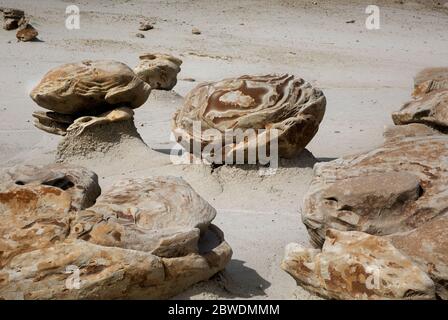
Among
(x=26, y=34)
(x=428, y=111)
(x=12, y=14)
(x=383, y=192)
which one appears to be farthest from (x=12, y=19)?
(x=383, y=192)

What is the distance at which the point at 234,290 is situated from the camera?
3730 millimetres

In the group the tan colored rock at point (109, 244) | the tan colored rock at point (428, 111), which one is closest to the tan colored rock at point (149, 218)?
the tan colored rock at point (109, 244)

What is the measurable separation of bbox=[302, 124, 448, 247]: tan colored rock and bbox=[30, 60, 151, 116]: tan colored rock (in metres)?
3.37

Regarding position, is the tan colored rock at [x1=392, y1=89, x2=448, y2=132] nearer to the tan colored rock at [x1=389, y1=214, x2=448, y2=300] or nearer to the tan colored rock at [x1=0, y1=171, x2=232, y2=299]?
the tan colored rock at [x1=389, y1=214, x2=448, y2=300]

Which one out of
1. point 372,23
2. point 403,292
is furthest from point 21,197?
point 372,23

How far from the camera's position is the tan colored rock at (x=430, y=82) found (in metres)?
5.93

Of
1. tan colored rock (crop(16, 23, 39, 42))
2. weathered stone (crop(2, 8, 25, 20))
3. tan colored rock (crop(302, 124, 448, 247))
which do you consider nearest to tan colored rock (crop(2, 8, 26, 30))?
weathered stone (crop(2, 8, 25, 20))

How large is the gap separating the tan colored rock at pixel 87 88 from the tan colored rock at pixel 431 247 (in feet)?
13.6

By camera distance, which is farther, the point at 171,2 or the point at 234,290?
the point at 171,2

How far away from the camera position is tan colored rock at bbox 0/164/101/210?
12.2 feet

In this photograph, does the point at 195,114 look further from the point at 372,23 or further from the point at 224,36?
the point at 372,23

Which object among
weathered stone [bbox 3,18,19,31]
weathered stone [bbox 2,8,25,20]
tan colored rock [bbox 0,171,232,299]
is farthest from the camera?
weathered stone [bbox 2,8,25,20]

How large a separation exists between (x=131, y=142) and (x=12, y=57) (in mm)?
6151

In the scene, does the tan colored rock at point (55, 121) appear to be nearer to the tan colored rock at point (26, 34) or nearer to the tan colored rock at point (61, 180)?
the tan colored rock at point (61, 180)
